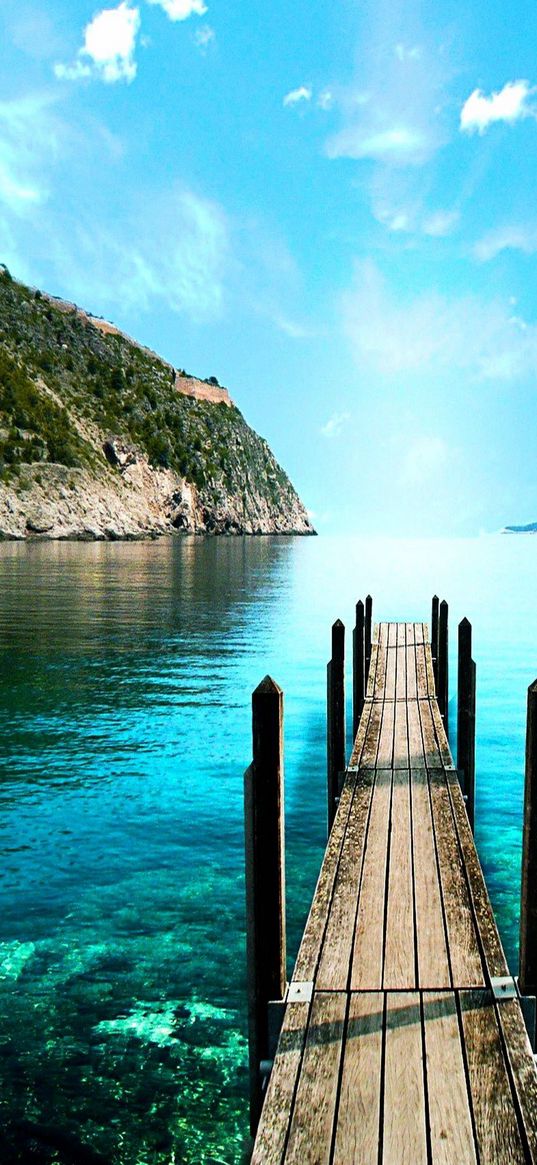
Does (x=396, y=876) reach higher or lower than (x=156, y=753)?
higher

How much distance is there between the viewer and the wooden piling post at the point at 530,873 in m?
5.63

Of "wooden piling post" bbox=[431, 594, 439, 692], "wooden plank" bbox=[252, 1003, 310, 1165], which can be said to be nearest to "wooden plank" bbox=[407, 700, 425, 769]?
"wooden piling post" bbox=[431, 594, 439, 692]

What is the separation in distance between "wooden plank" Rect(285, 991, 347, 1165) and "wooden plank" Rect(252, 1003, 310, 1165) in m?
0.04

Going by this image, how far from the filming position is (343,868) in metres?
6.81

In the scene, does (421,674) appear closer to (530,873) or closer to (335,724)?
(335,724)

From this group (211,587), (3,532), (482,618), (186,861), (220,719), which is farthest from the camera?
(3,532)

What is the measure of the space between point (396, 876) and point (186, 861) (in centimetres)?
458

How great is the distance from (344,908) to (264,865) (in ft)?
3.75

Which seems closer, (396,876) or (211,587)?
(396,876)

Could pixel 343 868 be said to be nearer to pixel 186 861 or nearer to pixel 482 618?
pixel 186 861

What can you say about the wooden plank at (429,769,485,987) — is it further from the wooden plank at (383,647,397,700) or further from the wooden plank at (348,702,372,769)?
the wooden plank at (383,647,397,700)

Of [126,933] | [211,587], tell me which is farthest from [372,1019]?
[211,587]

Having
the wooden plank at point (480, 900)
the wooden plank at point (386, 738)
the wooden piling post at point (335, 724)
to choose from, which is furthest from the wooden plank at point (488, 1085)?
the wooden piling post at point (335, 724)

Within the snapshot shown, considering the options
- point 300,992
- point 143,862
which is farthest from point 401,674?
point 300,992
